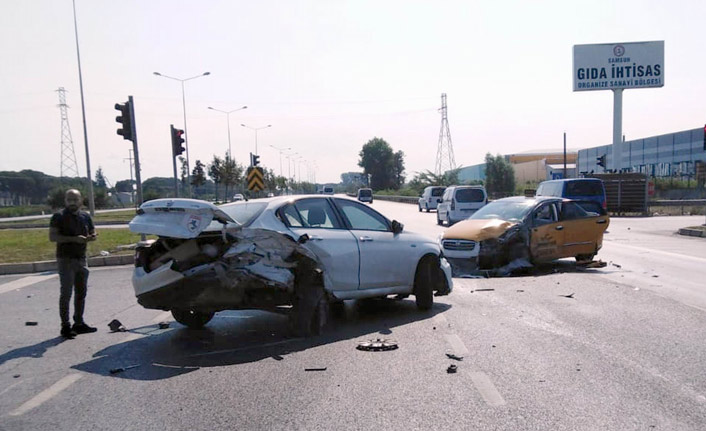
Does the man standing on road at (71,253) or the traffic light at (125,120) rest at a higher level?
the traffic light at (125,120)

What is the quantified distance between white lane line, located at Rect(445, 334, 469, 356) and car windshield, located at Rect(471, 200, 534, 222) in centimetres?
607

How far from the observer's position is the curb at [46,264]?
549 inches

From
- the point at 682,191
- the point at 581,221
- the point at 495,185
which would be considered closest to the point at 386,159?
the point at 495,185

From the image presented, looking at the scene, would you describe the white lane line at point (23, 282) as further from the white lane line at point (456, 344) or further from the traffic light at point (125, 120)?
the white lane line at point (456, 344)

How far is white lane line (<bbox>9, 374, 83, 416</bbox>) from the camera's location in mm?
4650

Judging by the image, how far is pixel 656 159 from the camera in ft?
245

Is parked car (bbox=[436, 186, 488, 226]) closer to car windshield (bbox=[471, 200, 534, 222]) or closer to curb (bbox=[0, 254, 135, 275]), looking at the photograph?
car windshield (bbox=[471, 200, 534, 222])

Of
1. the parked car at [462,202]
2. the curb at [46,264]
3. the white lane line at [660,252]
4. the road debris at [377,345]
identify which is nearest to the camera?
the road debris at [377,345]

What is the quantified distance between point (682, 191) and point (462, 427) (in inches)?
2057

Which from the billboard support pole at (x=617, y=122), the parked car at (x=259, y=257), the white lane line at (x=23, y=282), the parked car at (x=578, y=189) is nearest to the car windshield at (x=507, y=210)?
the parked car at (x=259, y=257)

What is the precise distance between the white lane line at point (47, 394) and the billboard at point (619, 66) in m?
43.2

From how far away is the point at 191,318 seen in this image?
296 inches

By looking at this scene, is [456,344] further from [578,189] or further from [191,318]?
[578,189]

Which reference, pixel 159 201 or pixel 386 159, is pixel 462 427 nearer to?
pixel 159 201
